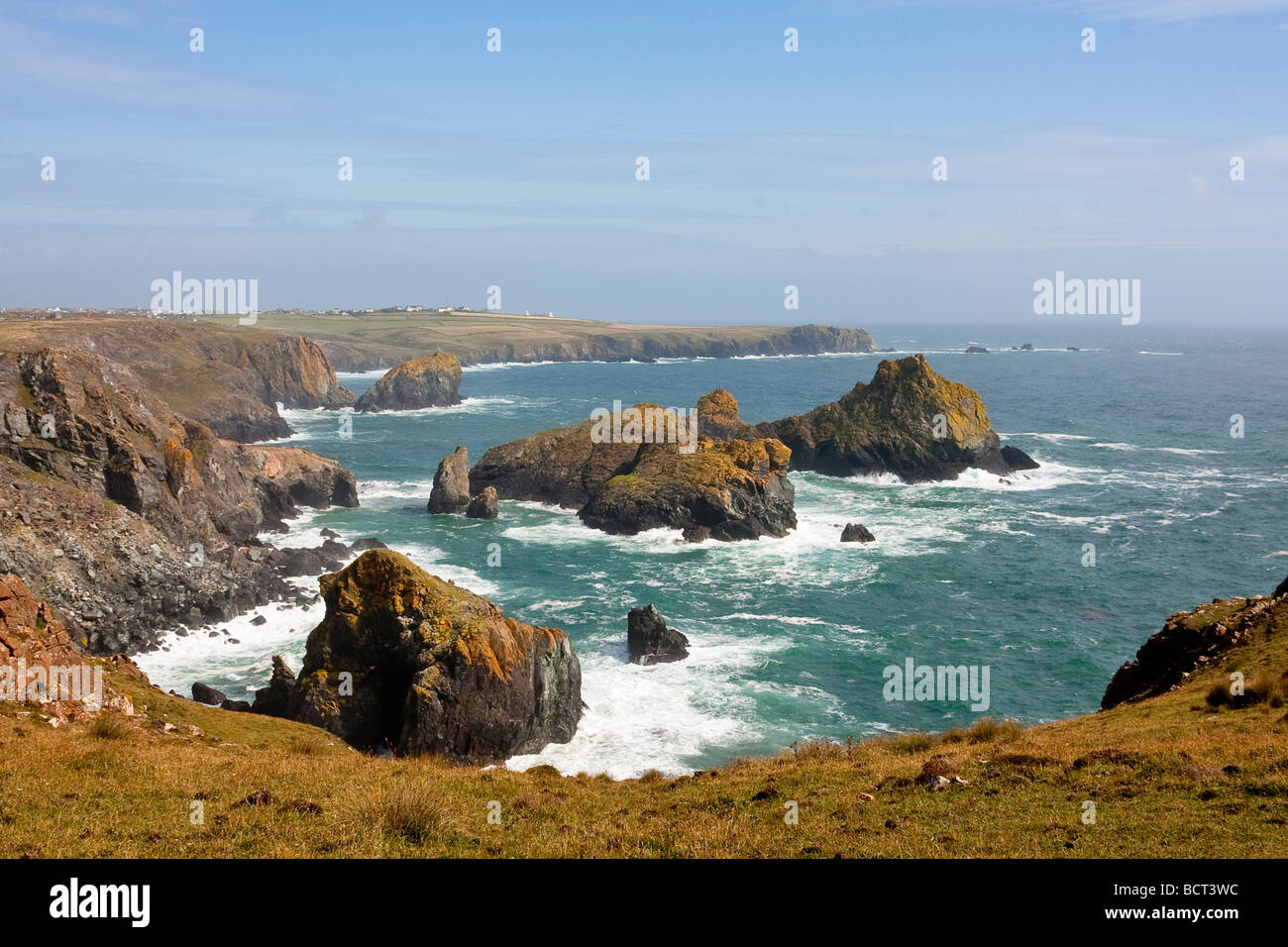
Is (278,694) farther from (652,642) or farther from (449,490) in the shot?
(449,490)

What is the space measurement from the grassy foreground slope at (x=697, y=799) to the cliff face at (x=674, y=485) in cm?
4856

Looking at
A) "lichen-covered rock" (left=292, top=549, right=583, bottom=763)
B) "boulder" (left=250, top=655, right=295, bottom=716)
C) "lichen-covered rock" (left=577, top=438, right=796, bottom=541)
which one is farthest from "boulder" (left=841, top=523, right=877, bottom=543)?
"boulder" (left=250, top=655, right=295, bottom=716)

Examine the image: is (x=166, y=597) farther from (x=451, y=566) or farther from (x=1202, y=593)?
(x=1202, y=593)

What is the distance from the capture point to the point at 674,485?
74375mm

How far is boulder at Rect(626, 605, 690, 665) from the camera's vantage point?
1805 inches

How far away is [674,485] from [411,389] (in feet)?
313

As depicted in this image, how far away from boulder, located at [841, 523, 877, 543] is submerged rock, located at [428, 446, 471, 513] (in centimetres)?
3331

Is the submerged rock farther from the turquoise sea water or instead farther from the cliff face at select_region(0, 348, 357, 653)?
the cliff face at select_region(0, 348, 357, 653)

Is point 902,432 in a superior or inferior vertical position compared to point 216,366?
inferior

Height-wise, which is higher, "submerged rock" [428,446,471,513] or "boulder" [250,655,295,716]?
"submerged rock" [428,446,471,513]

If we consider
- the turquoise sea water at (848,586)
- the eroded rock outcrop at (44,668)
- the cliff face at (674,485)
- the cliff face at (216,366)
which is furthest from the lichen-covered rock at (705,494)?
the cliff face at (216,366)

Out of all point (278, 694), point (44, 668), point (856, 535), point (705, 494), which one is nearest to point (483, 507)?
point (705, 494)

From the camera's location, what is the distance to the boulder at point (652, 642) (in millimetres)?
45844
